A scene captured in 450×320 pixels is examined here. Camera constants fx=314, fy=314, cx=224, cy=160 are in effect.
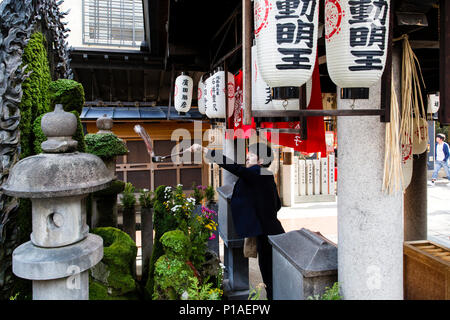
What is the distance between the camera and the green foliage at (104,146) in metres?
5.51

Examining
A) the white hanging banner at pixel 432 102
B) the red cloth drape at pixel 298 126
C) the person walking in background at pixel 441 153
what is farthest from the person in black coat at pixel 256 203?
the person walking in background at pixel 441 153

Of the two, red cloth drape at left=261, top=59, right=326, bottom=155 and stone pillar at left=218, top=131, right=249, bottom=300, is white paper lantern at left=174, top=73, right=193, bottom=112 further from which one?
red cloth drape at left=261, top=59, right=326, bottom=155

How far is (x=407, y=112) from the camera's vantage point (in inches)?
118

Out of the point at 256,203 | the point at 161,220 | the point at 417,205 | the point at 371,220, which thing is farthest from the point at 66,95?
the point at 417,205

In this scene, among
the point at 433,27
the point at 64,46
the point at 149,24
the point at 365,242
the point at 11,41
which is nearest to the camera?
the point at 365,242

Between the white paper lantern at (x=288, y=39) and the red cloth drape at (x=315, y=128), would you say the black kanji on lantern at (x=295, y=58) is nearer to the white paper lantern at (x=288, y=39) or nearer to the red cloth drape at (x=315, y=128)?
the white paper lantern at (x=288, y=39)

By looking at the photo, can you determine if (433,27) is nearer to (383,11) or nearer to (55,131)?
(383,11)

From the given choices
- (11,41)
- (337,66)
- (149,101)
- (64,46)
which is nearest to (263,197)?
(337,66)

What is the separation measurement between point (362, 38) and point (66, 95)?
405 centimetres

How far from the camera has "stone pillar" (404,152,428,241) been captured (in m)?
5.91

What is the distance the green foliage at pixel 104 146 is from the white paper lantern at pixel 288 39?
3977 millimetres

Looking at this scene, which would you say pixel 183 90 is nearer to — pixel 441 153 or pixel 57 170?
pixel 57 170

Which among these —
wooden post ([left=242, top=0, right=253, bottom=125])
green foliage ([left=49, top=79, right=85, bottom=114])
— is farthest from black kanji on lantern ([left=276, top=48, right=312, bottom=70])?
green foliage ([left=49, top=79, right=85, bottom=114])

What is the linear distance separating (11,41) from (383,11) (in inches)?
152
